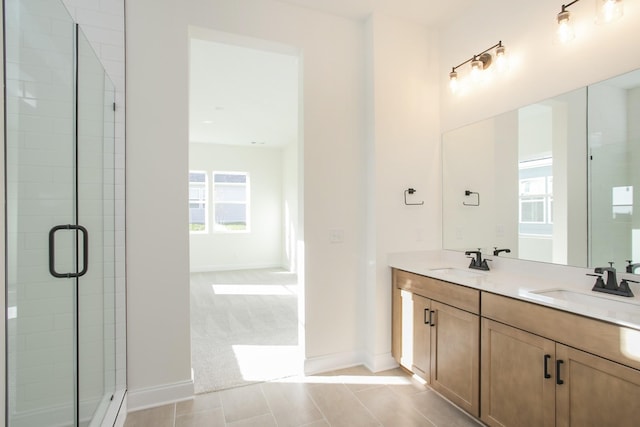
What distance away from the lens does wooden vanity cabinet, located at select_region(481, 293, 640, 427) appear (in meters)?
1.35

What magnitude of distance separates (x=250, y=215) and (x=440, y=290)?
644cm

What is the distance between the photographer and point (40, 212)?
4.73 feet

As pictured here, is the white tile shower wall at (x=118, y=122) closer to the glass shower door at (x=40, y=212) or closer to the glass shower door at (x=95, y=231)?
the glass shower door at (x=95, y=231)

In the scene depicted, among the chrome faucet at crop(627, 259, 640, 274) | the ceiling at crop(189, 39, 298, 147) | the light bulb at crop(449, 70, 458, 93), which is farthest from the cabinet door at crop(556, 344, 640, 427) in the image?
the ceiling at crop(189, 39, 298, 147)

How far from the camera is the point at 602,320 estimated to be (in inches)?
54.6

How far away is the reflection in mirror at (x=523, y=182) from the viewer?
206 cm

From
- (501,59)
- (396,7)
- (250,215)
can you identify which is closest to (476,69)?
(501,59)

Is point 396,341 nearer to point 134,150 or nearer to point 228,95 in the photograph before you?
point 134,150

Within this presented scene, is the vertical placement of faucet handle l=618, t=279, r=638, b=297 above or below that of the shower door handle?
below

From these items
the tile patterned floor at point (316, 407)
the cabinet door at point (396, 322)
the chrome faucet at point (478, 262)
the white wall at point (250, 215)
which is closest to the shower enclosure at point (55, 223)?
the tile patterned floor at point (316, 407)

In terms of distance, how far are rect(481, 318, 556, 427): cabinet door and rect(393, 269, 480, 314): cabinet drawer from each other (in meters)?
0.14

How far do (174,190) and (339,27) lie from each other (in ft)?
6.32

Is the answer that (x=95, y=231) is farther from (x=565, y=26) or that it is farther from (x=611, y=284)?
(x=565, y=26)

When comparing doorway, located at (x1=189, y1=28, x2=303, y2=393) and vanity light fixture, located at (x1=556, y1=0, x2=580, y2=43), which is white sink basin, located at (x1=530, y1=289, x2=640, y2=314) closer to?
vanity light fixture, located at (x1=556, y1=0, x2=580, y2=43)
